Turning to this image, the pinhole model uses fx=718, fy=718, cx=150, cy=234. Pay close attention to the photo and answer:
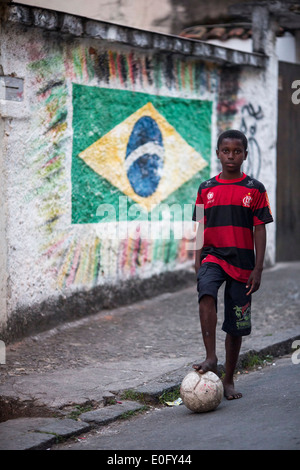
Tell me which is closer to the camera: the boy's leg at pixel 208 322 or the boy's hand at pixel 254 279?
the boy's leg at pixel 208 322

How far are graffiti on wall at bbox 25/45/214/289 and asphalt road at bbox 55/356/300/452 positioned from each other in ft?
7.79

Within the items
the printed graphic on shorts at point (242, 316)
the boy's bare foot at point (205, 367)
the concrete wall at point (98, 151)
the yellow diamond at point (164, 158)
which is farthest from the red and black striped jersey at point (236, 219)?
the yellow diamond at point (164, 158)

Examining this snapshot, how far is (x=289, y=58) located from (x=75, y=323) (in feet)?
20.4

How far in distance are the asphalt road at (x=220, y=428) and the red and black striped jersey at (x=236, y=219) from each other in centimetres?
82

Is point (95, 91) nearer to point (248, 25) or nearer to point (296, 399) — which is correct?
point (296, 399)

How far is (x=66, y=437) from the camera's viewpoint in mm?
4176

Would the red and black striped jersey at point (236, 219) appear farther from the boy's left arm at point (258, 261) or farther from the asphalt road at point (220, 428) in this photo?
the asphalt road at point (220, 428)

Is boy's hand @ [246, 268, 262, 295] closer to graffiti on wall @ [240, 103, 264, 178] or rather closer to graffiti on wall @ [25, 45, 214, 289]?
graffiti on wall @ [25, 45, 214, 289]

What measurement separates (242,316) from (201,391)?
62cm

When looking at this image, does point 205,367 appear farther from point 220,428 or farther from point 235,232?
point 235,232

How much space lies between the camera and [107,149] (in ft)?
23.5

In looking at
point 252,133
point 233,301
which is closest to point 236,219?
point 233,301

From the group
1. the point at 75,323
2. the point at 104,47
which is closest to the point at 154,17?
the point at 104,47

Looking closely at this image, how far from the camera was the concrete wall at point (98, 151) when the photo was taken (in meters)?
6.10
